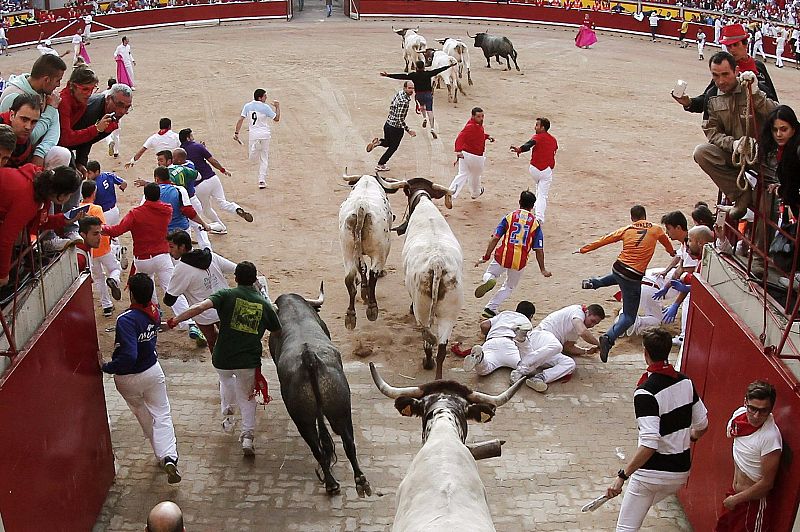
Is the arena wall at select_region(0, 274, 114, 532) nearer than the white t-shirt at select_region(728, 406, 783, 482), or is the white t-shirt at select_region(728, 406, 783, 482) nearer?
the white t-shirt at select_region(728, 406, 783, 482)

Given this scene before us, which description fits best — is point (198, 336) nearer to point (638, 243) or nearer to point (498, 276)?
point (498, 276)

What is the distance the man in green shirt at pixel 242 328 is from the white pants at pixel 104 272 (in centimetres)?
348

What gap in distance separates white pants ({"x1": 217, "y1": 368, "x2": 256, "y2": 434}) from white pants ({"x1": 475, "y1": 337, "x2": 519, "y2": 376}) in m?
2.81

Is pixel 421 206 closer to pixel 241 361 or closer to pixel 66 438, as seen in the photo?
Result: pixel 241 361

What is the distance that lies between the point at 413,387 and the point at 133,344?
2.45m

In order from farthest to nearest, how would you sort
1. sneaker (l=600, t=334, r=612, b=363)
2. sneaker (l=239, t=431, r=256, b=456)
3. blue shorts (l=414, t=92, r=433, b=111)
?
blue shorts (l=414, t=92, r=433, b=111) → sneaker (l=600, t=334, r=612, b=363) → sneaker (l=239, t=431, r=256, b=456)

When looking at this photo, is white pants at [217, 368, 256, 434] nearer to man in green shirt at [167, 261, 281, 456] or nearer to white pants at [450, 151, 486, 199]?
man in green shirt at [167, 261, 281, 456]

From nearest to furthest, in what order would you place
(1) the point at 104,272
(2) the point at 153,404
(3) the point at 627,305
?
(2) the point at 153,404 < (3) the point at 627,305 < (1) the point at 104,272

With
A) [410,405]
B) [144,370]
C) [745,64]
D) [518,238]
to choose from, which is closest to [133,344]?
[144,370]

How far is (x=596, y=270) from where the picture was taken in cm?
1286

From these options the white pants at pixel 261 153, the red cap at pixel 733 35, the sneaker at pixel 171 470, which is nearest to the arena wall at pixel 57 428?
the sneaker at pixel 171 470

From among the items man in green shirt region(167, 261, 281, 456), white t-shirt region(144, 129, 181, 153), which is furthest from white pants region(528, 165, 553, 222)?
man in green shirt region(167, 261, 281, 456)

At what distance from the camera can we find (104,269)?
436 inches

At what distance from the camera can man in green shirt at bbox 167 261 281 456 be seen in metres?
7.75
